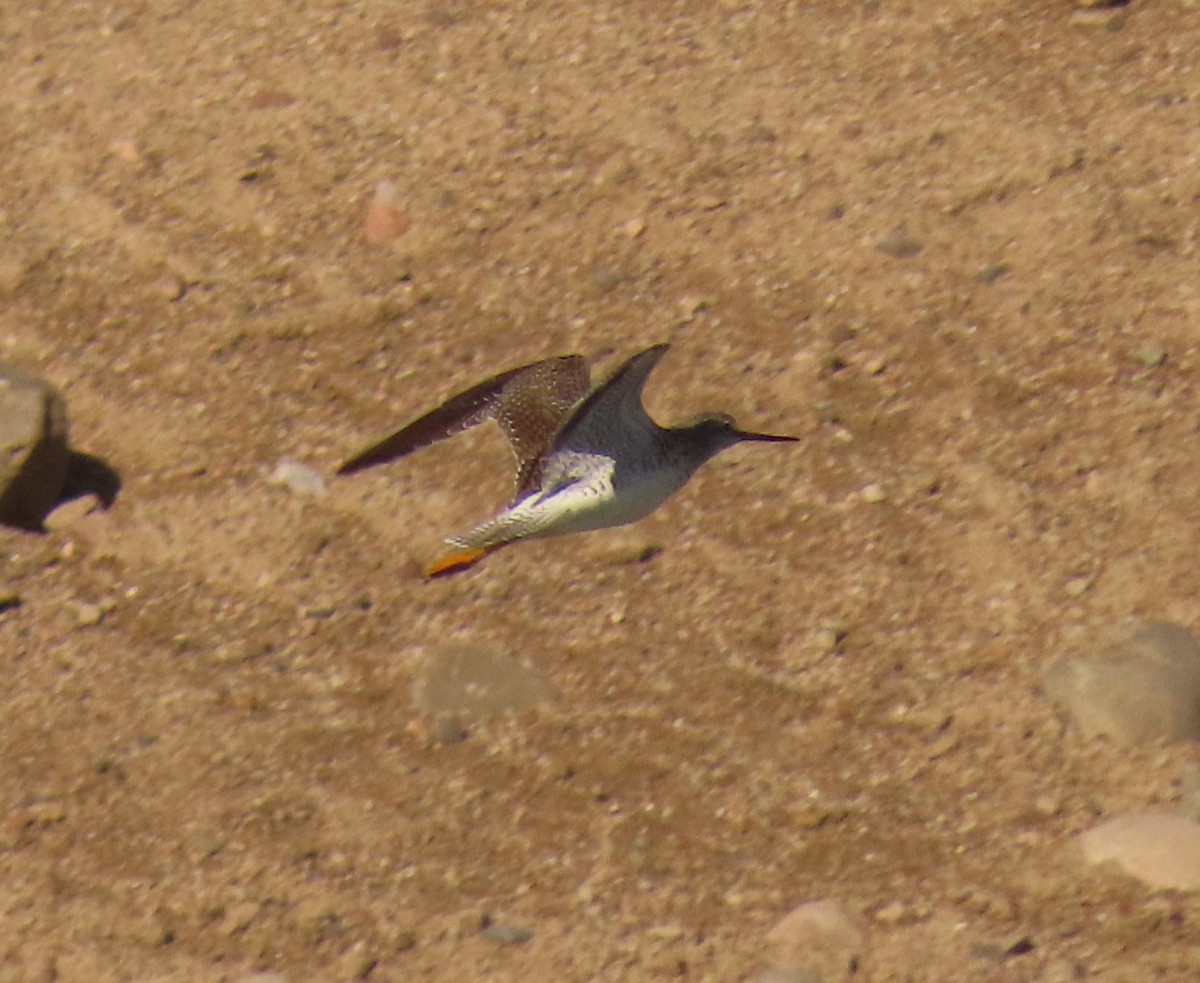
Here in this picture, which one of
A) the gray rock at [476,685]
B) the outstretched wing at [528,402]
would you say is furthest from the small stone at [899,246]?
the gray rock at [476,685]

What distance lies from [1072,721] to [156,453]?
295cm

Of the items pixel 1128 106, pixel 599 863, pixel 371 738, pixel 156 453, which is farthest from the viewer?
pixel 1128 106

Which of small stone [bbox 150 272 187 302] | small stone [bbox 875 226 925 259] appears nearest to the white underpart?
small stone [bbox 875 226 925 259]

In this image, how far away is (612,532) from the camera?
654 centimetres

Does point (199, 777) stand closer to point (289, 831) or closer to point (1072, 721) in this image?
point (289, 831)

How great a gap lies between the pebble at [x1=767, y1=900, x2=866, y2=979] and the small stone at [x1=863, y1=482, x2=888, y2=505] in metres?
1.59

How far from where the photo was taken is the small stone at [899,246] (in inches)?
289

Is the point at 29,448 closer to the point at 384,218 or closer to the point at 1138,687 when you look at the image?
the point at 384,218

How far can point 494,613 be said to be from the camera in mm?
6324

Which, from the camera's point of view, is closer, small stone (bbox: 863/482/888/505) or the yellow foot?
the yellow foot

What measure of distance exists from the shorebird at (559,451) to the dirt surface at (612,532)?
56 centimetres

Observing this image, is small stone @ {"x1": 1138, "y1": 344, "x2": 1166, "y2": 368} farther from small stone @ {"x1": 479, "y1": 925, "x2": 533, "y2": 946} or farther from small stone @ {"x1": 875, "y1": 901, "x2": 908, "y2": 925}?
small stone @ {"x1": 479, "y1": 925, "x2": 533, "y2": 946}

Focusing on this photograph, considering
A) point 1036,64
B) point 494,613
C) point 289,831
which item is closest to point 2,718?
point 289,831

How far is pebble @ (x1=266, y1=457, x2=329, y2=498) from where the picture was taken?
22.0 feet
